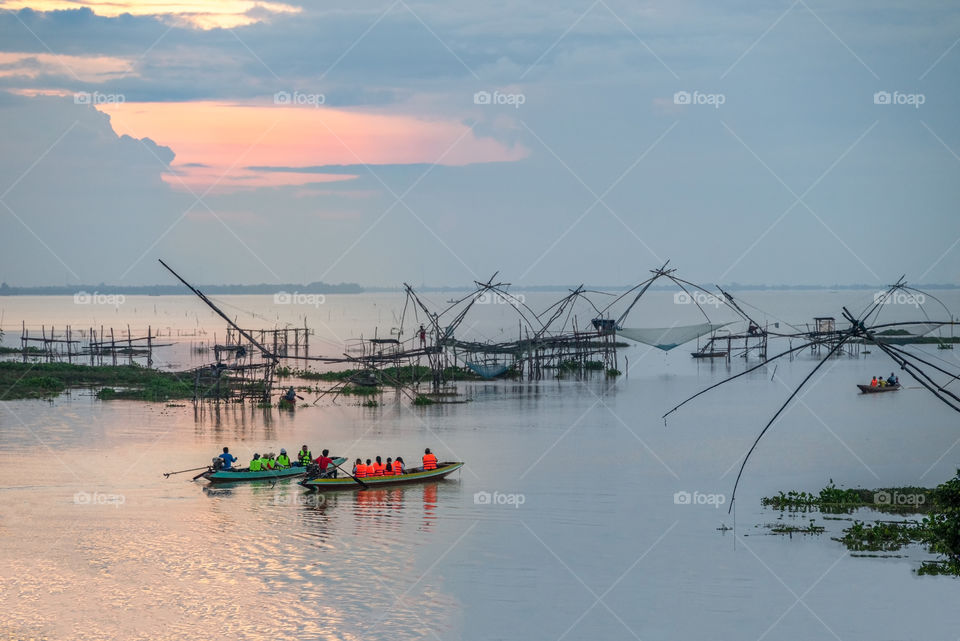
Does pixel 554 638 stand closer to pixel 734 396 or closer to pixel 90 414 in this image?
pixel 90 414

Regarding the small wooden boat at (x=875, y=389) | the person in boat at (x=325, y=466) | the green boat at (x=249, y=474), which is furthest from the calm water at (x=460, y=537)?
the small wooden boat at (x=875, y=389)

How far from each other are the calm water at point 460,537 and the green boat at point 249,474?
0.81 feet

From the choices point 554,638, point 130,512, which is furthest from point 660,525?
point 130,512

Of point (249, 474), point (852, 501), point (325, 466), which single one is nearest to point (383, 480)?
point (325, 466)

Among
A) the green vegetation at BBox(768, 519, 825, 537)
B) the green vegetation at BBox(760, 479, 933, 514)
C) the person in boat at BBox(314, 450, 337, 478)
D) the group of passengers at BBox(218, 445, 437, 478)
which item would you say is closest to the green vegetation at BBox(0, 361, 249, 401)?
the group of passengers at BBox(218, 445, 437, 478)

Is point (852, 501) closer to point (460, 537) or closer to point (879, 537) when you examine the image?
point (879, 537)

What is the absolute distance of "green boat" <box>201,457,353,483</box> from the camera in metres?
16.8

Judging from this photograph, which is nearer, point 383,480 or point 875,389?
point 383,480

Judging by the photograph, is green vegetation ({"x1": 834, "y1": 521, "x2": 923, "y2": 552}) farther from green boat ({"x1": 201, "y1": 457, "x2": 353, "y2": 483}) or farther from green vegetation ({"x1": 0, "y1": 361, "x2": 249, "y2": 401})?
green vegetation ({"x1": 0, "y1": 361, "x2": 249, "y2": 401})

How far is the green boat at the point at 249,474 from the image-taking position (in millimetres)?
→ 16812

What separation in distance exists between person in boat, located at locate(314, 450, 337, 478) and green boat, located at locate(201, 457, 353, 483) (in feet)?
1.25

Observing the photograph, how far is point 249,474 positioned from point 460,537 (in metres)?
5.04

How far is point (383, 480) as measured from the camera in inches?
657

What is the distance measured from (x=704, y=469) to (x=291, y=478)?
26.1 ft
